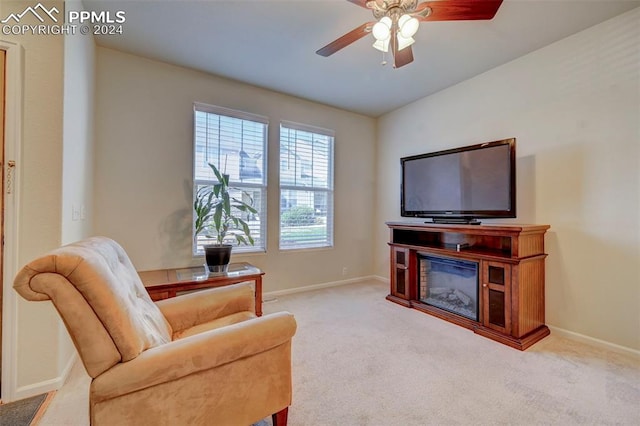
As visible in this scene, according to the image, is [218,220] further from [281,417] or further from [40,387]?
[281,417]

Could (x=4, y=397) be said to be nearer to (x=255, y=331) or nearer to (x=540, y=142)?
(x=255, y=331)

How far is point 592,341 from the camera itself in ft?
7.66

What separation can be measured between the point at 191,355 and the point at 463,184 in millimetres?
2871

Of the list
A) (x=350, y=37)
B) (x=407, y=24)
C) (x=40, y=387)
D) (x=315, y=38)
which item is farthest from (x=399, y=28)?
(x=40, y=387)

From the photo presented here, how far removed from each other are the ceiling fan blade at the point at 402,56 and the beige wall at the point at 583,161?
153 cm

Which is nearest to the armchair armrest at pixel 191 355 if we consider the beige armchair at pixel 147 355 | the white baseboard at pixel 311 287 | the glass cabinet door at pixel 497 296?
the beige armchair at pixel 147 355

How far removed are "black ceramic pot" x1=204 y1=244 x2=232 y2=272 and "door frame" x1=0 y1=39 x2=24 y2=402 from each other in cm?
128

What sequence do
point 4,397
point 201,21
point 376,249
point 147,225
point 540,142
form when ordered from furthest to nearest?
1. point 376,249
2. point 147,225
3. point 540,142
4. point 201,21
5. point 4,397

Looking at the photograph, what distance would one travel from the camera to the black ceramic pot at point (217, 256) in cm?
270

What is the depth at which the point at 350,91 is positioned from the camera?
11.7ft

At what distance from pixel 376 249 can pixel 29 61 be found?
415cm

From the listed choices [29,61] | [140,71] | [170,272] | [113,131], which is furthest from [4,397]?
[140,71]

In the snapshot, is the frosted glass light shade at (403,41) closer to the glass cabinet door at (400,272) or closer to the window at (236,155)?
the window at (236,155)

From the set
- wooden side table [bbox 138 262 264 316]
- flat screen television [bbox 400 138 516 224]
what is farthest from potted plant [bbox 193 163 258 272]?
flat screen television [bbox 400 138 516 224]
